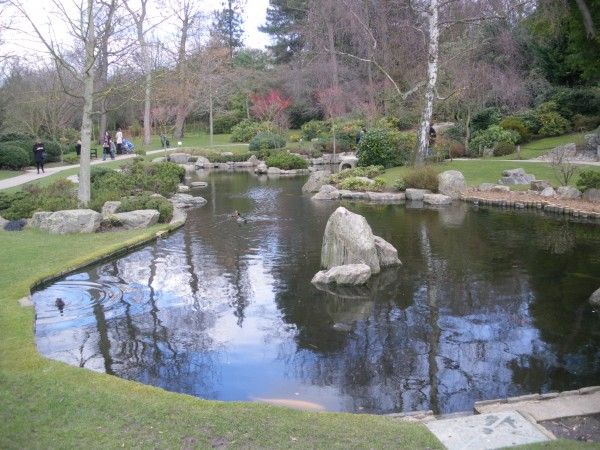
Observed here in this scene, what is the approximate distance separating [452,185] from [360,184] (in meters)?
3.53

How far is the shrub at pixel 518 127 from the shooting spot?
1181 inches

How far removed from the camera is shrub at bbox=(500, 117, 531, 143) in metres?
30.0

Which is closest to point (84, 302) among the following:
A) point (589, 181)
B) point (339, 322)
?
point (339, 322)

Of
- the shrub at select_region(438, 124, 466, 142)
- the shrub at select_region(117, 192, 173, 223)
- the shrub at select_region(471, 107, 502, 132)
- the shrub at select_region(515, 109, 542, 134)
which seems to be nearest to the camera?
the shrub at select_region(117, 192, 173, 223)

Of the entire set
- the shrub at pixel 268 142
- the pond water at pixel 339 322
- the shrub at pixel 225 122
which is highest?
the shrub at pixel 225 122

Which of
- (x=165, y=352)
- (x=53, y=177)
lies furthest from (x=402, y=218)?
(x=53, y=177)

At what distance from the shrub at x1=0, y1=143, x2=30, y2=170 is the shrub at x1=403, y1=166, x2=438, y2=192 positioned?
1785 centimetres

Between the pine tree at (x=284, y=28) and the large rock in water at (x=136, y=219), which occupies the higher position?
the pine tree at (x=284, y=28)

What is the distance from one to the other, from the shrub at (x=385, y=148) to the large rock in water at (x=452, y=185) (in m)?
5.58

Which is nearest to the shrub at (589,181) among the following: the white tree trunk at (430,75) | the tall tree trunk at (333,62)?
the white tree trunk at (430,75)

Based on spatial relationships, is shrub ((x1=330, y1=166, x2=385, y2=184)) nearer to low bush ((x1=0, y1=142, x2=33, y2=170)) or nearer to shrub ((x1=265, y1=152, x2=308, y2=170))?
shrub ((x1=265, y1=152, x2=308, y2=170))

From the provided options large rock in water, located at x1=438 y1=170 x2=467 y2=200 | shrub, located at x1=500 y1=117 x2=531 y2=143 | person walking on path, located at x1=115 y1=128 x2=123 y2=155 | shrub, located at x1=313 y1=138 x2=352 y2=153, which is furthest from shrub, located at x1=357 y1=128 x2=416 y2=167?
person walking on path, located at x1=115 y1=128 x2=123 y2=155

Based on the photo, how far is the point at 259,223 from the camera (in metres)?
16.4

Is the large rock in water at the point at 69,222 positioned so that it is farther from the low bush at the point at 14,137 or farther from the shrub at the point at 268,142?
the shrub at the point at 268,142
